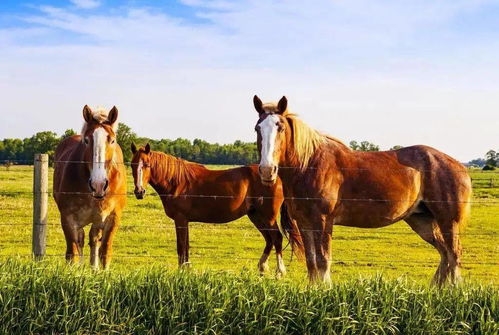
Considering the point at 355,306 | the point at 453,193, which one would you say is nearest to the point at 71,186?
the point at 355,306

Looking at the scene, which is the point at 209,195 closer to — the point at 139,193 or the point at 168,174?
the point at 168,174

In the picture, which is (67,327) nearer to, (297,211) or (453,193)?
(297,211)

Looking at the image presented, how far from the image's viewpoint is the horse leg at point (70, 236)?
262 inches

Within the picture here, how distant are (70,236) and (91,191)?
0.87m

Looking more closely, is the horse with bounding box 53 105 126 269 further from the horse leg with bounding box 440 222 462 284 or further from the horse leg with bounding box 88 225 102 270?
the horse leg with bounding box 440 222 462 284

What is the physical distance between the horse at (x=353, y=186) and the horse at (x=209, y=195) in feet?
7.83

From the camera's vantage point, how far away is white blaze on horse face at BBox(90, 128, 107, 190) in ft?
19.4

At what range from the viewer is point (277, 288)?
15.8 ft

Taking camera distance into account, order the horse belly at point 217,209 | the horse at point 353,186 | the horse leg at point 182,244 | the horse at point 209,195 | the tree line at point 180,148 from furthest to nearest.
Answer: the tree line at point 180,148 → the horse belly at point 217,209 → the horse at point 209,195 → the horse leg at point 182,244 → the horse at point 353,186

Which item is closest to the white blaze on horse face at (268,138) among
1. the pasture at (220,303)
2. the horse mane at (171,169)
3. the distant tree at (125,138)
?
the pasture at (220,303)

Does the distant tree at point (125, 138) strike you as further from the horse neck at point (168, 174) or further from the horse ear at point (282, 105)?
the horse ear at point (282, 105)

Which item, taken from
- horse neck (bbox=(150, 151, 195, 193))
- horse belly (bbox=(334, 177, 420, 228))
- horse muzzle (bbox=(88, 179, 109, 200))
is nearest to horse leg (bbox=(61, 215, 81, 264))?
horse muzzle (bbox=(88, 179, 109, 200))

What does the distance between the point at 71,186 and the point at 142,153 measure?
188 centimetres

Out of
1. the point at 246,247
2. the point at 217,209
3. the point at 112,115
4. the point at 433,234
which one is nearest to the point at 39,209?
the point at 112,115
